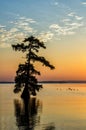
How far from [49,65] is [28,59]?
178 inches

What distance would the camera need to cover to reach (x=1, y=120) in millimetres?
33312

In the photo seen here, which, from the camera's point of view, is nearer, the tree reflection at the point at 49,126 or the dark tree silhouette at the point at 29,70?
the tree reflection at the point at 49,126

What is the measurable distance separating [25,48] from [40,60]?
138 inches

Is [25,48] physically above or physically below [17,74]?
above

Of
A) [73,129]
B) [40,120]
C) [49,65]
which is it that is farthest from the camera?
[49,65]

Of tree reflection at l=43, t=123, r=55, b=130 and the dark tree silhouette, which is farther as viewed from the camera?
the dark tree silhouette

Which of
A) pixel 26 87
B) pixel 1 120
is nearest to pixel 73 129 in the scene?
pixel 1 120

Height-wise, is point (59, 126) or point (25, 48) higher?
point (25, 48)

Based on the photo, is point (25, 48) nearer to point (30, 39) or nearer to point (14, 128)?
point (30, 39)

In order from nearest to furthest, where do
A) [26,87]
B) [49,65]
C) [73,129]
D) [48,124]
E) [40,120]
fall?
1. [73,129]
2. [48,124]
3. [40,120]
4. [26,87]
5. [49,65]

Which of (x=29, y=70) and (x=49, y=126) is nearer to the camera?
(x=49, y=126)

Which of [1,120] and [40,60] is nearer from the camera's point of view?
[1,120]

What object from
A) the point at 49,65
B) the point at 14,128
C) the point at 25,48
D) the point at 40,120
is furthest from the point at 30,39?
the point at 14,128

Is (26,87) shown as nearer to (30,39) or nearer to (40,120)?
(30,39)
